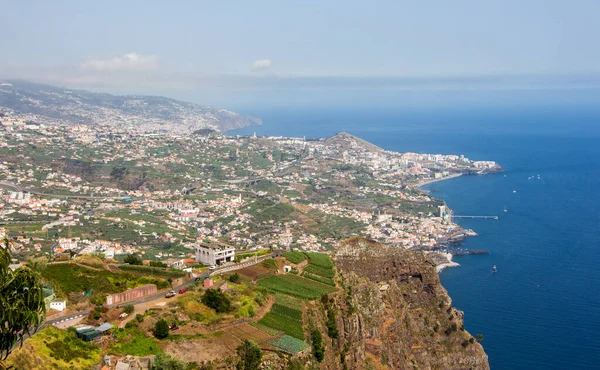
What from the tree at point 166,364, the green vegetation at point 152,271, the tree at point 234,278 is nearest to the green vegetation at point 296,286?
the tree at point 234,278

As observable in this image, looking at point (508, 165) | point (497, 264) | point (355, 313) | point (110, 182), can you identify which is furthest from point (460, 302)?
point (508, 165)

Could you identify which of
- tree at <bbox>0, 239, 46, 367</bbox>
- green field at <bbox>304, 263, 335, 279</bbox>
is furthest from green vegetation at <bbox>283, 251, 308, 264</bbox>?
tree at <bbox>0, 239, 46, 367</bbox>

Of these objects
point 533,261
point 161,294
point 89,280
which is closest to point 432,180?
point 533,261

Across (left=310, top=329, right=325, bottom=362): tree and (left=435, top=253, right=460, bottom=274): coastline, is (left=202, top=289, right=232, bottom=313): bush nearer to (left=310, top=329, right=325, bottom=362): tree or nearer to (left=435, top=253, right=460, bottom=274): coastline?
(left=310, top=329, right=325, bottom=362): tree

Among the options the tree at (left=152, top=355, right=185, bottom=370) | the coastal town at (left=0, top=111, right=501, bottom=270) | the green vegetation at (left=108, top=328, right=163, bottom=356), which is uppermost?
the tree at (left=152, top=355, right=185, bottom=370)

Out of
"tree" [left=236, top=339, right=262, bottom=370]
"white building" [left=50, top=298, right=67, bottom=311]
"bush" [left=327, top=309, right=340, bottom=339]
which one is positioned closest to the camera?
"tree" [left=236, top=339, right=262, bottom=370]

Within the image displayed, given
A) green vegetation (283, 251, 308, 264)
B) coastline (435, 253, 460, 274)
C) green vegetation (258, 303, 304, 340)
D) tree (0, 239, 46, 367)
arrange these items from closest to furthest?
tree (0, 239, 46, 367) < green vegetation (258, 303, 304, 340) < green vegetation (283, 251, 308, 264) < coastline (435, 253, 460, 274)

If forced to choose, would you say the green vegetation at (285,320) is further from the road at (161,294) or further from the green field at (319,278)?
the green field at (319,278)
